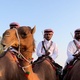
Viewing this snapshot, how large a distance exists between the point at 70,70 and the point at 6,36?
3.16 m

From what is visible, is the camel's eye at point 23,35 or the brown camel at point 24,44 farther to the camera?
the camel's eye at point 23,35

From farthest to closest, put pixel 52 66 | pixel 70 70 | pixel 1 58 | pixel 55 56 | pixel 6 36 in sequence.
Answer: pixel 55 56 → pixel 52 66 → pixel 70 70 → pixel 1 58 → pixel 6 36

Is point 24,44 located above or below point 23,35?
below

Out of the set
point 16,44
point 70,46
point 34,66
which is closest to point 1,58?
point 16,44

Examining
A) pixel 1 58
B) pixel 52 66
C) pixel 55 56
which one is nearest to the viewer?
pixel 1 58

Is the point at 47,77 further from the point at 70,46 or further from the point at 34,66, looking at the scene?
the point at 70,46

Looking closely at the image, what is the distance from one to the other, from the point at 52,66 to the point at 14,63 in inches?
96.7

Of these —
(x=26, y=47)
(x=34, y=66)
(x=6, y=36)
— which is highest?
(x=6, y=36)

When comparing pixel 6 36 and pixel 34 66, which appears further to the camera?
pixel 34 66

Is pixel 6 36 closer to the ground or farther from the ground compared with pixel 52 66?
farther from the ground

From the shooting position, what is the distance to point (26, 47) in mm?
6590

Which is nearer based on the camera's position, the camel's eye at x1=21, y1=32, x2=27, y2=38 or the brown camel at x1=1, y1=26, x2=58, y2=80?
the brown camel at x1=1, y1=26, x2=58, y2=80

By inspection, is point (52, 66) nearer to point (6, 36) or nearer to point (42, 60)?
point (42, 60)

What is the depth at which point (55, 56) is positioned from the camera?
10.4 metres
